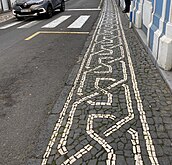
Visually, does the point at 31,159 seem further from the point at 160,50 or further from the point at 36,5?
the point at 36,5

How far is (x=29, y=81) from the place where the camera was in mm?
5141

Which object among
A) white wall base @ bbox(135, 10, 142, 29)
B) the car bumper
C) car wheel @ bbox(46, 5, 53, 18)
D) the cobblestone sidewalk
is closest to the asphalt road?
the cobblestone sidewalk

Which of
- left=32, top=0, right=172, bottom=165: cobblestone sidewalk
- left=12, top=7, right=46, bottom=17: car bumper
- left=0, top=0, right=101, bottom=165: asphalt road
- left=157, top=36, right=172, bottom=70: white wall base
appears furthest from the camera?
left=12, top=7, right=46, bottom=17: car bumper

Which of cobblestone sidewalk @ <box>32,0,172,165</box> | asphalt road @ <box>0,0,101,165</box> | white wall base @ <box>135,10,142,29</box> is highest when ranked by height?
white wall base @ <box>135,10,142,29</box>

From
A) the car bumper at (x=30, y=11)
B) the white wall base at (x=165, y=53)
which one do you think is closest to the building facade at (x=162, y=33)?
the white wall base at (x=165, y=53)

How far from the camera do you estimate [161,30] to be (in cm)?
535

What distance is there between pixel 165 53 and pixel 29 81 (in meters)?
3.08

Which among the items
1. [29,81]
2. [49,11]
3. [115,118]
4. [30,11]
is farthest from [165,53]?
[49,11]

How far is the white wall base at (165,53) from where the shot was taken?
4866mm

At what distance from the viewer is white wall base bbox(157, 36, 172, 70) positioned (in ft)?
16.0

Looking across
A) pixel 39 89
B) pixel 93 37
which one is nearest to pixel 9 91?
pixel 39 89

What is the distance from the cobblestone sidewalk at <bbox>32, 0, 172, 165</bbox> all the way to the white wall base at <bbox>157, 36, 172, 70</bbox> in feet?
0.96

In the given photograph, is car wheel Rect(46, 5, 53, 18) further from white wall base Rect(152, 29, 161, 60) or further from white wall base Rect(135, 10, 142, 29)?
white wall base Rect(152, 29, 161, 60)

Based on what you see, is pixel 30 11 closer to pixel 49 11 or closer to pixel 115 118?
pixel 49 11
